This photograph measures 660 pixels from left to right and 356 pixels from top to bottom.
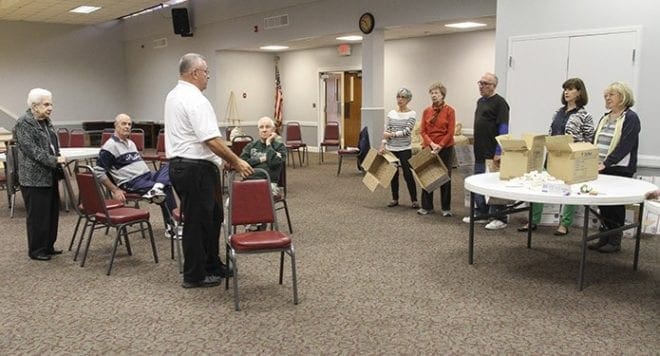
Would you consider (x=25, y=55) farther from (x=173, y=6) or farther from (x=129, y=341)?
(x=129, y=341)

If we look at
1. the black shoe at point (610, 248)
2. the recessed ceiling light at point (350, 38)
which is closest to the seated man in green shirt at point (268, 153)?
the black shoe at point (610, 248)

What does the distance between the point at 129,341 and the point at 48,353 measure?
0.40m

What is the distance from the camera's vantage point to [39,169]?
14.3 feet

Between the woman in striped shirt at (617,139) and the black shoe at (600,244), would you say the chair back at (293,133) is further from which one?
the woman in striped shirt at (617,139)

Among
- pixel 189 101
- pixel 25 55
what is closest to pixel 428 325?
pixel 189 101

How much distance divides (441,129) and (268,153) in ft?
6.31

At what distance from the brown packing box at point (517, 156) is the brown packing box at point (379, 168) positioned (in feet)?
7.30

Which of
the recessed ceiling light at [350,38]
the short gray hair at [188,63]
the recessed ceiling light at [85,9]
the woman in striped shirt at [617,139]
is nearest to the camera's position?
the short gray hair at [188,63]

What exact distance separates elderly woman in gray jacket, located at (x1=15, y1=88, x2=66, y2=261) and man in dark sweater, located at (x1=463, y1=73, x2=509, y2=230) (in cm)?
373

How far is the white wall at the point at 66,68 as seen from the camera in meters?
14.1

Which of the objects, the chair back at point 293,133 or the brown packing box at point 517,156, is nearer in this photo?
→ the brown packing box at point 517,156

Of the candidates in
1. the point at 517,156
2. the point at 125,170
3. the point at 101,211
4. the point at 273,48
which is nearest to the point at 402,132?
the point at 517,156

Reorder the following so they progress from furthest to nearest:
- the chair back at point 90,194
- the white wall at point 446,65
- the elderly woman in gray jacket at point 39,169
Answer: the white wall at point 446,65 → the elderly woman in gray jacket at point 39,169 → the chair back at point 90,194

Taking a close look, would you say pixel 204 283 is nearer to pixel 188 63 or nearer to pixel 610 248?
pixel 188 63
